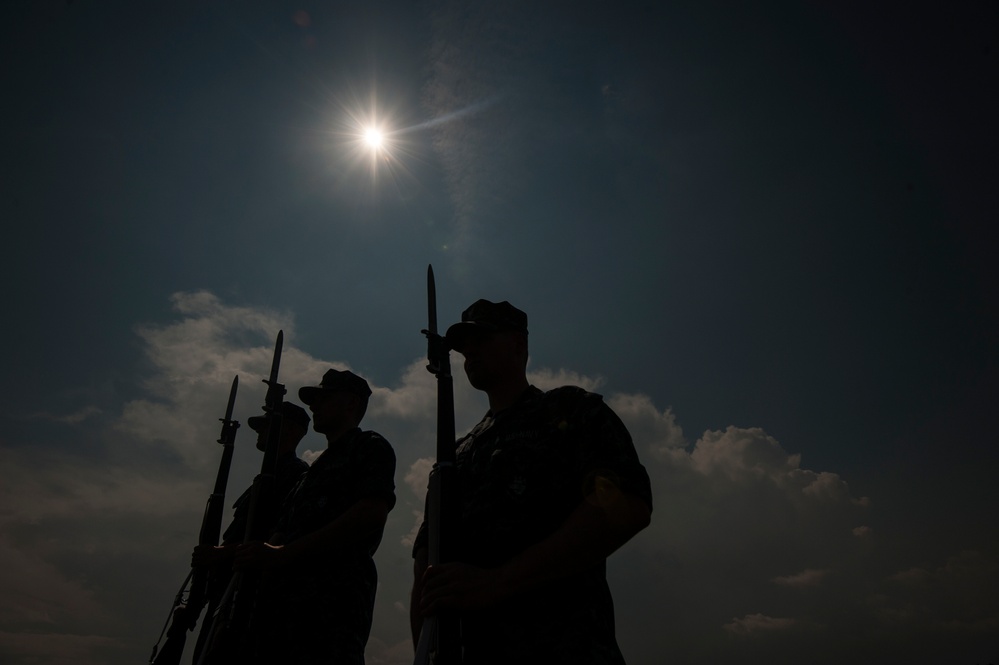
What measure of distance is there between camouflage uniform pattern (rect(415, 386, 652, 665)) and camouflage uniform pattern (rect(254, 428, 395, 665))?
7.38 feet

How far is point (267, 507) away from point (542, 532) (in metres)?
4.11

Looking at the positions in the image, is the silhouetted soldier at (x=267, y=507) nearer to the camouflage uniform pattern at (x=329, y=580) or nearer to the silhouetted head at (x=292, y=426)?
the silhouetted head at (x=292, y=426)

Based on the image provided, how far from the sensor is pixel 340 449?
5828mm

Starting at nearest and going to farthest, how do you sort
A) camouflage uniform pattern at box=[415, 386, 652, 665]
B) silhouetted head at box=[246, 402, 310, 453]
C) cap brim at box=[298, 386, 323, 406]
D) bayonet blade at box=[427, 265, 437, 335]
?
1. camouflage uniform pattern at box=[415, 386, 652, 665]
2. bayonet blade at box=[427, 265, 437, 335]
3. cap brim at box=[298, 386, 323, 406]
4. silhouetted head at box=[246, 402, 310, 453]

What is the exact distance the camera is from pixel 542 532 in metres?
2.87

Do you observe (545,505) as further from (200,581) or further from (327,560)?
(200,581)

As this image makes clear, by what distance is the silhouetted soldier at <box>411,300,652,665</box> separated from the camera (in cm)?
258

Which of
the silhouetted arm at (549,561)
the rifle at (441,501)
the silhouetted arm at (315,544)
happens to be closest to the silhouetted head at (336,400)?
the silhouetted arm at (315,544)

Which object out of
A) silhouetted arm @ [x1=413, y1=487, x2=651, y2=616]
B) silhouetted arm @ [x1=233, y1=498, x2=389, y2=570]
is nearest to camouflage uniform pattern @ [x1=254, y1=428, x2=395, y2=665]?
silhouetted arm @ [x1=233, y1=498, x2=389, y2=570]

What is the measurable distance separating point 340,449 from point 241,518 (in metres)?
3.13

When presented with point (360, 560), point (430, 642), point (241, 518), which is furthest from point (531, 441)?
point (241, 518)

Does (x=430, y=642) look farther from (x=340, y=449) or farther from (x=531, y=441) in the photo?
(x=340, y=449)

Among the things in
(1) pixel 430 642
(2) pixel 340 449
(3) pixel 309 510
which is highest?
(2) pixel 340 449

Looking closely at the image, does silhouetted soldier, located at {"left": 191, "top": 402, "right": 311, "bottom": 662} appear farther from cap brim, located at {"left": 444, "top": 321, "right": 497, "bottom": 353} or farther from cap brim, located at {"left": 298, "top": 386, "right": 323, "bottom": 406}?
cap brim, located at {"left": 444, "top": 321, "right": 497, "bottom": 353}
